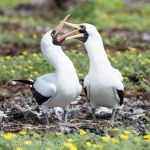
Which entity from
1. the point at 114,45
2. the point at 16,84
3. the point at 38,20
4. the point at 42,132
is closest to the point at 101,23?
the point at 38,20

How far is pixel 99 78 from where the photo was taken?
9477 millimetres

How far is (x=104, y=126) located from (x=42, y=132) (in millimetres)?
826

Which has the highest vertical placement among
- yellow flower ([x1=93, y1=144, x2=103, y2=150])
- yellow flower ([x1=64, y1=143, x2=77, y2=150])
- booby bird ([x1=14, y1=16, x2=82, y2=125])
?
booby bird ([x1=14, y1=16, x2=82, y2=125])

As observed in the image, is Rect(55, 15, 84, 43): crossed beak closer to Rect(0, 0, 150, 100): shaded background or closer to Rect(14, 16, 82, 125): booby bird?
Rect(14, 16, 82, 125): booby bird

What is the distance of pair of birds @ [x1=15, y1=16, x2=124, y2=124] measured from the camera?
928 centimetres

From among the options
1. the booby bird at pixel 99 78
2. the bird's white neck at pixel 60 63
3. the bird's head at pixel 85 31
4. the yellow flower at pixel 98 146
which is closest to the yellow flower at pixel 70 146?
the yellow flower at pixel 98 146

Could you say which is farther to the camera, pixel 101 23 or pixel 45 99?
pixel 101 23

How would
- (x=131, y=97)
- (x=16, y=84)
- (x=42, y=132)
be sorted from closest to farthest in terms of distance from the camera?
(x=42, y=132)
(x=131, y=97)
(x=16, y=84)

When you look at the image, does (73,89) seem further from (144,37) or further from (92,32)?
(144,37)

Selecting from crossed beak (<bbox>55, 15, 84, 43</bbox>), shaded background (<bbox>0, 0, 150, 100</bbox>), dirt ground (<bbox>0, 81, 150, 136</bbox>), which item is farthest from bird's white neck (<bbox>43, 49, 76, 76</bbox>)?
shaded background (<bbox>0, 0, 150, 100</bbox>)

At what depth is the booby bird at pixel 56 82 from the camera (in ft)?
30.3

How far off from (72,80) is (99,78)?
0.39 metres

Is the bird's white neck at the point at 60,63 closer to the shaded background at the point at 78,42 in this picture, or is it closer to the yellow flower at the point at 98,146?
the yellow flower at the point at 98,146

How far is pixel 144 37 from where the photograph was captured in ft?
72.2
